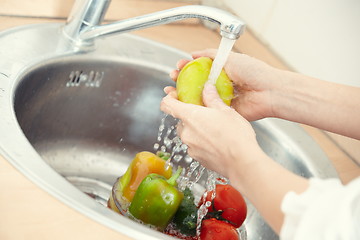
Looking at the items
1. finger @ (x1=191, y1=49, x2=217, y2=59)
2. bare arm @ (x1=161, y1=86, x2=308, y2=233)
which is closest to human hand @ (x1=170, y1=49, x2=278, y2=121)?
finger @ (x1=191, y1=49, x2=217, y2=59)

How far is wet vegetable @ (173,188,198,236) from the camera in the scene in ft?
2.65

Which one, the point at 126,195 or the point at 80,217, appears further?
the point at 126,195

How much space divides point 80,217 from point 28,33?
47cm

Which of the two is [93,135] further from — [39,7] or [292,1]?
[292,1]

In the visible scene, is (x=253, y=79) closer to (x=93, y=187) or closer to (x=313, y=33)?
(x=313, y=33)

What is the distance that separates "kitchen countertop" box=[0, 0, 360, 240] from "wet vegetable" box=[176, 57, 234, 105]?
0.79 ft

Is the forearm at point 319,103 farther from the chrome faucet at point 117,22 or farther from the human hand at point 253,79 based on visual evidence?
the chrome faucet at point 117,22

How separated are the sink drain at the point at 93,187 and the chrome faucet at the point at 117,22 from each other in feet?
0.85

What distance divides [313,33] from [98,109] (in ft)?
1.50

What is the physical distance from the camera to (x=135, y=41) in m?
1.08

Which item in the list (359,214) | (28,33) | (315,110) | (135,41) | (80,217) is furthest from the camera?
(135,41)

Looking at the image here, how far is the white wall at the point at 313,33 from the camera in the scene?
973mm

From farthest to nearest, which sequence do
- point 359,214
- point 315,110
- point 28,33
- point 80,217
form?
point 28,33
point 315,110
point 80,217
point 359,214

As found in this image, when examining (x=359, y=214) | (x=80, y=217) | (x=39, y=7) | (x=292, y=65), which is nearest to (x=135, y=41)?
(x=39, y=7)
